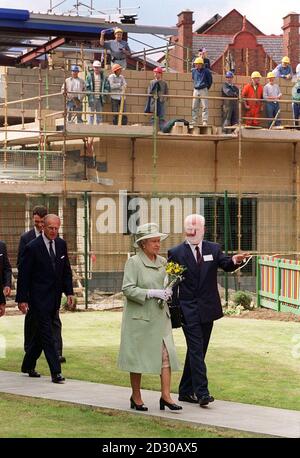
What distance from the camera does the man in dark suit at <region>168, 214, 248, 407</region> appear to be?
11898 mm

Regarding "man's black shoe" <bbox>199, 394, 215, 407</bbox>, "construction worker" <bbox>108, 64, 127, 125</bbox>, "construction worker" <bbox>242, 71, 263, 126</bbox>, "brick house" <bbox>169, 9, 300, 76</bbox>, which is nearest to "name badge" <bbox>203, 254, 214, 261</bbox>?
"man's black shoe" <bbox>199, 394, 215, 407</bbox>

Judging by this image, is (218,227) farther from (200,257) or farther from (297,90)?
(200,257)

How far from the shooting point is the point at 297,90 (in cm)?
3156

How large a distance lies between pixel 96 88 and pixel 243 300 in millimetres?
8517

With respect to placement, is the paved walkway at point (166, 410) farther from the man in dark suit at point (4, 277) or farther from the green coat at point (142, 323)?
the man in dark suit at point (4, 277)

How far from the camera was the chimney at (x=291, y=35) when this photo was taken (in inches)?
2347

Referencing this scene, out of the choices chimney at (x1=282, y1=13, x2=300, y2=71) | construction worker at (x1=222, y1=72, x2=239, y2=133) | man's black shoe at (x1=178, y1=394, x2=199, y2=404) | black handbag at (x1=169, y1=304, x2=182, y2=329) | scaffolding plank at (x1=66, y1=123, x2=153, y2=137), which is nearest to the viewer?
black handbag at (x1=169, y1=304, x2=182, y2=329)

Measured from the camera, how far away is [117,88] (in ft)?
97.7

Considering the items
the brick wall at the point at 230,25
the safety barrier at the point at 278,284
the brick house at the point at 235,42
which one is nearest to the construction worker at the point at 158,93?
the safety barrier at the point at 278,284

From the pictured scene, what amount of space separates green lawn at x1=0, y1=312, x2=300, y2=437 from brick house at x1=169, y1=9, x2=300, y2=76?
33.0 metres

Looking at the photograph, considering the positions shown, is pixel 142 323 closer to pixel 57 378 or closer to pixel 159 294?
pixel 159 294

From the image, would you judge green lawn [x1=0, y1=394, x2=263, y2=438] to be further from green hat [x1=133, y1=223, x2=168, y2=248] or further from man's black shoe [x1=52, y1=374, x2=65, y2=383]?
green hat [x1=133, y1=223, x2=168, y2=248]
